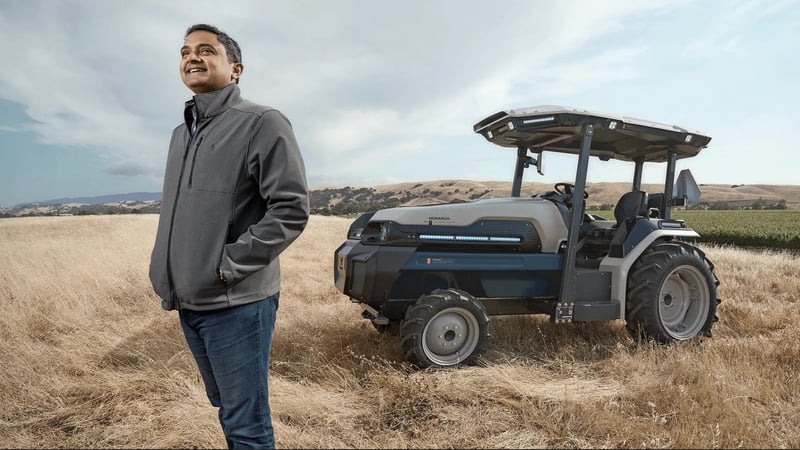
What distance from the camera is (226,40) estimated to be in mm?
2020

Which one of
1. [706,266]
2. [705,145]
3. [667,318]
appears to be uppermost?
[705,145]

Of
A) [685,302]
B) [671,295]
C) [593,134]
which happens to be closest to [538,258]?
[593,134]

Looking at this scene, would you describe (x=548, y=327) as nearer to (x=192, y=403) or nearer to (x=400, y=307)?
(x=400, y=307)

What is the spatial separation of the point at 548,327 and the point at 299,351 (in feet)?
8.95

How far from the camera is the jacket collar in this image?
1.99m

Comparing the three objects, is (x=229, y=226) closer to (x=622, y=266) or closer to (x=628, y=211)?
(x=622, y=266)

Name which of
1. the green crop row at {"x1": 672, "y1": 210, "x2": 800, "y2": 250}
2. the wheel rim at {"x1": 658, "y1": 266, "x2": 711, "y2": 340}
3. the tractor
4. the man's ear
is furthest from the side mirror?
the green crop row at {"x1": 672, "y1": 210, "x2": 800, "y2": 250}

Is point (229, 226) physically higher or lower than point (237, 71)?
lower

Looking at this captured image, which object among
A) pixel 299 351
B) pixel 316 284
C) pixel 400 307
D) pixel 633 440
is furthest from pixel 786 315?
pixel 316 284

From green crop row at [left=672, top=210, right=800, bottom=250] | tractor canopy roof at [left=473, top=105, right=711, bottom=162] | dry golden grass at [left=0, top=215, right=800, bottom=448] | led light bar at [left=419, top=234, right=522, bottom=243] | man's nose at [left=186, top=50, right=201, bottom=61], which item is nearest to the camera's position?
man's nose at [left=186, top=50, right=201, bottom=61]

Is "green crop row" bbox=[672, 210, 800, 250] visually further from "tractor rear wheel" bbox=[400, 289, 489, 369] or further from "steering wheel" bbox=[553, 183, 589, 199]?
"tractor rear wheel" bbox=[400, 289, 489, 369]

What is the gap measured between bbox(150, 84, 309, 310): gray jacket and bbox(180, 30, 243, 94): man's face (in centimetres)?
16

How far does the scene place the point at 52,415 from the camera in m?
3.47

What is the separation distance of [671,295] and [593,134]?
195cm
